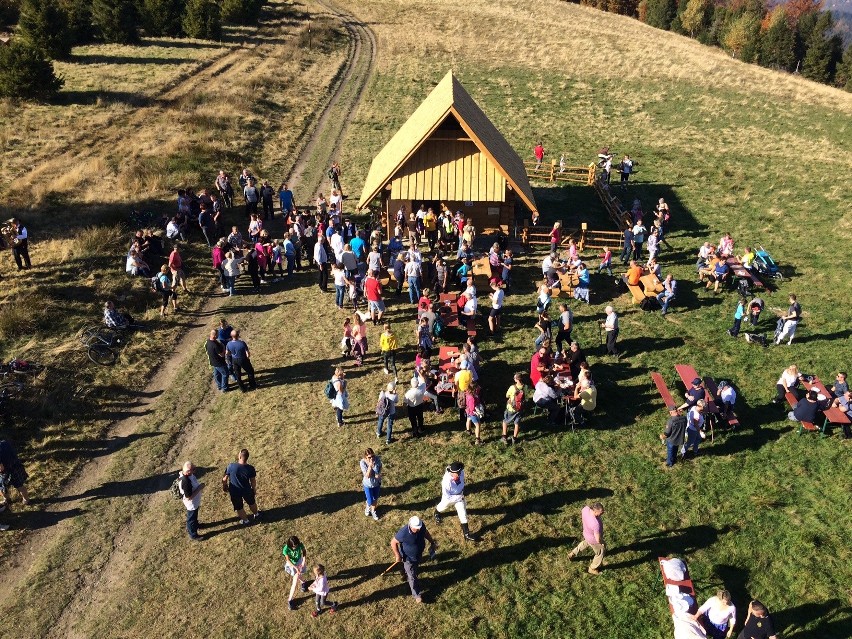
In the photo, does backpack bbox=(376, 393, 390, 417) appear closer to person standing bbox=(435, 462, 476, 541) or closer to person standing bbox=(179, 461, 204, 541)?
person standing bbox=(435, 462, 476, 541)

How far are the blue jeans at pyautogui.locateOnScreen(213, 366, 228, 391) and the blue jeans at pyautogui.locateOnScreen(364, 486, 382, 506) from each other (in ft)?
18.9

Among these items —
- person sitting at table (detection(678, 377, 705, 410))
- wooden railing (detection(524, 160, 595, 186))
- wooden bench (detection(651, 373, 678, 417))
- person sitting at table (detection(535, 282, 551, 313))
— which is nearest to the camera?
person sitting at table (detection(678, 377, 705, 410))

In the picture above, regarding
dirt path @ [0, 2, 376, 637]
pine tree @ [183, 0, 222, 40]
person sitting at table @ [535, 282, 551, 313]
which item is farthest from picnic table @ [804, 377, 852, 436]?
pine tree @ [183, 0, 222, 40]

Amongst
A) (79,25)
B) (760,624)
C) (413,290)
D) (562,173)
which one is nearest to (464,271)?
(413,290)

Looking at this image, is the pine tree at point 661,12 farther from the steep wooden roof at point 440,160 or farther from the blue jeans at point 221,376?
the blue jeans at point 221,376

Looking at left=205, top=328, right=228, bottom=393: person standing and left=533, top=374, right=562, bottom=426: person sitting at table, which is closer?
left=533, top=374, right=562, bottom=426: person sitting at table

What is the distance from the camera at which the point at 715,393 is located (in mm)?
15180

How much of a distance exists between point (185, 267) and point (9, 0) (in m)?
38.9

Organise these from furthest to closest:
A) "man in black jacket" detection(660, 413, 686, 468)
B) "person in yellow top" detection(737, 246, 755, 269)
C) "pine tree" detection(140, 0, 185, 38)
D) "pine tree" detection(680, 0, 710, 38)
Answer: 1. "pine tree" detection(680, 0, 710, 38)
2. "pine tree" detection(140, 0, 185, 38)
3. "person in yellow top" detection(737, 246, 755, 269)
4. "man in black jacket" detection(660, 413, 686, 468)

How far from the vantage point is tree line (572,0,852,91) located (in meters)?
64.6

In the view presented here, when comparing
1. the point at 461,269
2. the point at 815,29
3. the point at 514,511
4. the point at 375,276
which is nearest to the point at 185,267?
the point at 375,276

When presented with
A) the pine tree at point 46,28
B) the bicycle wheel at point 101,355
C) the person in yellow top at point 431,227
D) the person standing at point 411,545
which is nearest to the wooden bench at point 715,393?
the person standing at point 411,545

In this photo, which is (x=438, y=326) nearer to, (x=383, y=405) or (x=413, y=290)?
(x=413, y=290)

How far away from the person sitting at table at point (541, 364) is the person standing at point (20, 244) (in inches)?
683
